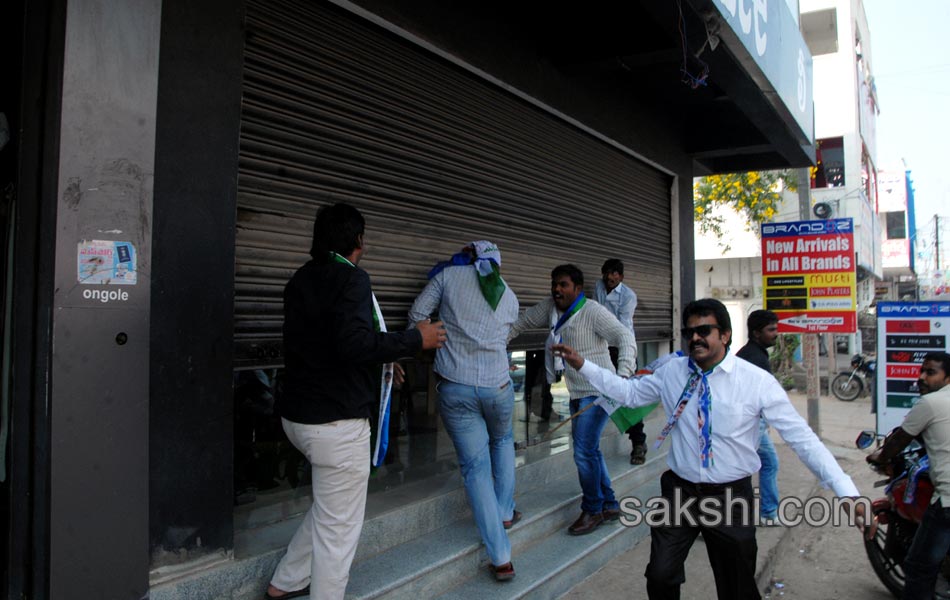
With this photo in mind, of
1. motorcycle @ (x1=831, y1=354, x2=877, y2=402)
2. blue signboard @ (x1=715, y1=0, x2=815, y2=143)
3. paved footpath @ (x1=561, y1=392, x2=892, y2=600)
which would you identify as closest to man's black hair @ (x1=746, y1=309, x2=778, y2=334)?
paved footpath @ (x1=561, y1=392, x2=892, y2=600)

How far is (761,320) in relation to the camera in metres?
4.81

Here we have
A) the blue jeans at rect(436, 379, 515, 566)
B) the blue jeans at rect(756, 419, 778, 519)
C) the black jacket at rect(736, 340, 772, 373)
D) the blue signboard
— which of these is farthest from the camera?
the blue jeans at rect(756, 419, 778, 519)

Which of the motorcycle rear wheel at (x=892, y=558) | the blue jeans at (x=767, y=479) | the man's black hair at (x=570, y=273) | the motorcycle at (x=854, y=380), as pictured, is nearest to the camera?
the motorcycle rear wheel at (x=892, y=558)

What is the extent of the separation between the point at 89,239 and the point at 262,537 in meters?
1.70

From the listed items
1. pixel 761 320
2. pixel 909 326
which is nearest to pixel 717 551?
pixel 761 320

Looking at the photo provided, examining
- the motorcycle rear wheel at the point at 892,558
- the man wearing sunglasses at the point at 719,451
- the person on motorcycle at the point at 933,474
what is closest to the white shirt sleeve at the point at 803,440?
the man wearing sunglasses at the point at 719,451

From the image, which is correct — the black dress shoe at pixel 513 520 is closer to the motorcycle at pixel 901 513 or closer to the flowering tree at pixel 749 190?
the motorcycle at pixel 901 513

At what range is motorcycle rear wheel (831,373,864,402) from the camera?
43.8 feet

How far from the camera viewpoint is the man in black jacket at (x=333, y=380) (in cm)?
261

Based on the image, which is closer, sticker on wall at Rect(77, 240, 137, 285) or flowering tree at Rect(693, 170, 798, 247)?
sticker on wall at Rect(77, 240, 137, 285)

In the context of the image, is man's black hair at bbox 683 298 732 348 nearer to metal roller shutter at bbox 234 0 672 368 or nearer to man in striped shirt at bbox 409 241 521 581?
man in striped shirt at bbox 409 241 521 581

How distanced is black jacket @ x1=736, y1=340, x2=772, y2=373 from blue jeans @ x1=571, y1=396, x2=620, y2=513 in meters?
1.20

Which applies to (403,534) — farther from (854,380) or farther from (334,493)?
(854,380)

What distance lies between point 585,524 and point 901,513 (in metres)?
1.83
